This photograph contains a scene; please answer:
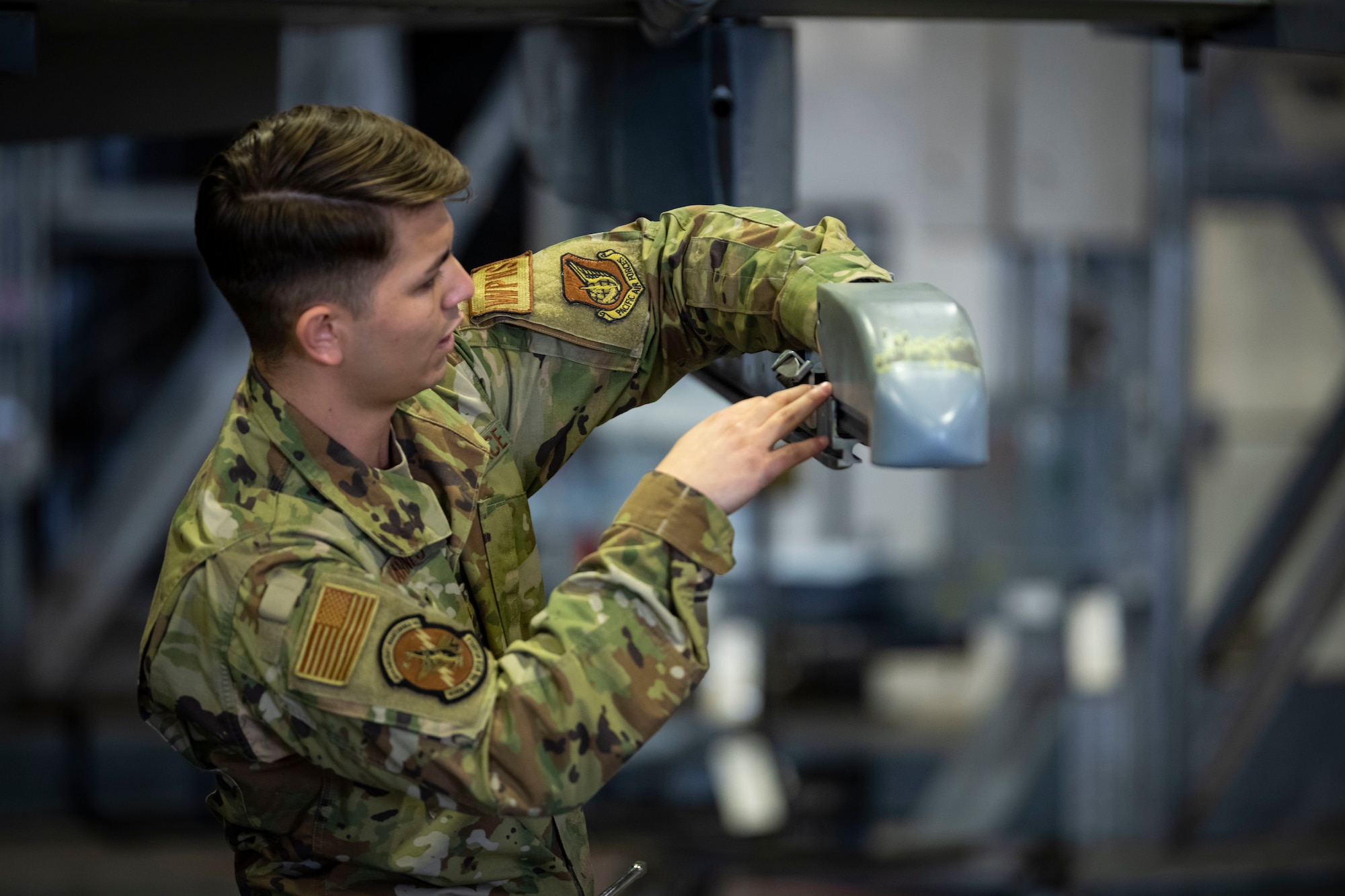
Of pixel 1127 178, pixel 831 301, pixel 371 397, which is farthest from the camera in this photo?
pixel 1127 178

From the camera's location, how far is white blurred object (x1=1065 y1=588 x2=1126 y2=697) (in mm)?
4012

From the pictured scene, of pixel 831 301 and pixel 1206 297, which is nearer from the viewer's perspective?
pixel 831 301

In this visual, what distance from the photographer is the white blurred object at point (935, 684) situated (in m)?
4.43

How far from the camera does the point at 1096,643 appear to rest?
407 cm

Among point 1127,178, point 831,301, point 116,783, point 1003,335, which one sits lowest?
point 116,783

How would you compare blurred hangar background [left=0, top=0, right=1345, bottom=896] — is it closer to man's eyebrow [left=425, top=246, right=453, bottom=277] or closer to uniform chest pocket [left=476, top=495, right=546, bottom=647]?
uniform chest pocket [left=476, top=495, right=546, bottom=647]

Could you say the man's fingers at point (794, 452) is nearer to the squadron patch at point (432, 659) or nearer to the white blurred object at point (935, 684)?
the squadron patch at point (432, 659)

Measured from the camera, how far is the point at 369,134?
36.7 inches

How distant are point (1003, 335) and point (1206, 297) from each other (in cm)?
73

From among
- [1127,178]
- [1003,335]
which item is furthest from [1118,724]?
[1127,178]

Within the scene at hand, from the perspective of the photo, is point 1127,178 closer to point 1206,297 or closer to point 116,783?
point 1206,297

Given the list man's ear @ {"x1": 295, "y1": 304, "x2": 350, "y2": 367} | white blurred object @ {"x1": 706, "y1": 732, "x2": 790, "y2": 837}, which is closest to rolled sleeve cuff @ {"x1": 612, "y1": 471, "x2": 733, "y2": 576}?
man's ear @ {"x1": 295, "y1": 304, "x2": 350, "y2": 367}

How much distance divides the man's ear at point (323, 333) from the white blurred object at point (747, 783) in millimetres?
3360

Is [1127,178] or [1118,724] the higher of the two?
[1127,178]
